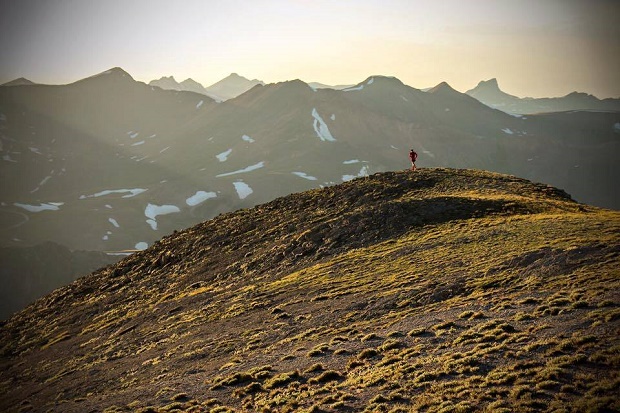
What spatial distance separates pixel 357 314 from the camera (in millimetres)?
30297

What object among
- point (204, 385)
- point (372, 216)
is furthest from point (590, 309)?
point (372, 216)

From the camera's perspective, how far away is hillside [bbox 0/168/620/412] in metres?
18.8

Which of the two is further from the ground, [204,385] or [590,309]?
[590,309]

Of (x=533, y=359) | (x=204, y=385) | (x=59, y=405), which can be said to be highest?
(x=533, y=359)

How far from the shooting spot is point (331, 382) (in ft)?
71.2

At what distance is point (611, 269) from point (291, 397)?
19059 millimetres

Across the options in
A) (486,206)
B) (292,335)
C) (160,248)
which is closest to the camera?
(292,335)

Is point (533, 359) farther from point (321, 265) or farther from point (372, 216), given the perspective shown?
point (372, 216)

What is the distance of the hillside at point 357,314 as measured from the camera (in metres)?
18.8

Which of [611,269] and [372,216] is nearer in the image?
[611,269]

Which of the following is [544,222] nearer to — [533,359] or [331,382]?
[533,359]

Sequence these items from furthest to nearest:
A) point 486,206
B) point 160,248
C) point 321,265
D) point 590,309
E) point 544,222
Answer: point 160,248
point 486,206
point 321,265
point 544,222
point 590,309

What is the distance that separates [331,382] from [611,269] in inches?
670

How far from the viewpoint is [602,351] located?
1705 centimetres
